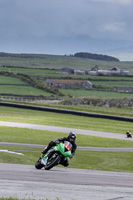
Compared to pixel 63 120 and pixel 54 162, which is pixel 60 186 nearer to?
pixel 54 162

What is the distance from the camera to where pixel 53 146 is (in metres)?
18.5

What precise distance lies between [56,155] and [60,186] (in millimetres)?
3184

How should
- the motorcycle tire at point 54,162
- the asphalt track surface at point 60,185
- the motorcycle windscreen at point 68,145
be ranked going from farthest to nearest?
1. the motorcycle windscreen at point 68,145
2. the motorcycle tire at point 54,162
3. the asphalt track surface at point 60,185

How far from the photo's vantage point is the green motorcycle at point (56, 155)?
1814 cm

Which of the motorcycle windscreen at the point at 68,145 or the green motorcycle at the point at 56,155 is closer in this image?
the green motorcycle at the point at 56,155

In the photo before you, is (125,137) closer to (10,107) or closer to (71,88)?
(10,107)

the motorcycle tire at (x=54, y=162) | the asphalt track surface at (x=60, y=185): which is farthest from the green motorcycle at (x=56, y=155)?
the asphalt track surface at (x=60, y=185)

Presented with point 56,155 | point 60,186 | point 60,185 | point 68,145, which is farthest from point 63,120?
point 60,186

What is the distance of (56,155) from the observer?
Result: 18172 mm

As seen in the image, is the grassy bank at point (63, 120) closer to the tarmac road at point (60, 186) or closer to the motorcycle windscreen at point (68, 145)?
the motorcycle windscreen at point (68, 145)

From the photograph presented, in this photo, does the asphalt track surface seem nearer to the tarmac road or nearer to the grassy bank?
the tarmac road

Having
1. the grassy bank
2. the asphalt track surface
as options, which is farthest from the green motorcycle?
the grassy bank

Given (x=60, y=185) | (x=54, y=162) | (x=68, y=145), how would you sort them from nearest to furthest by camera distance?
(x=60, y=185)
(x=54, y=162)
(x=68, y=145)

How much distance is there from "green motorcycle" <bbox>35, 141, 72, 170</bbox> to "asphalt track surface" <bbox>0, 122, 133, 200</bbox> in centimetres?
35
